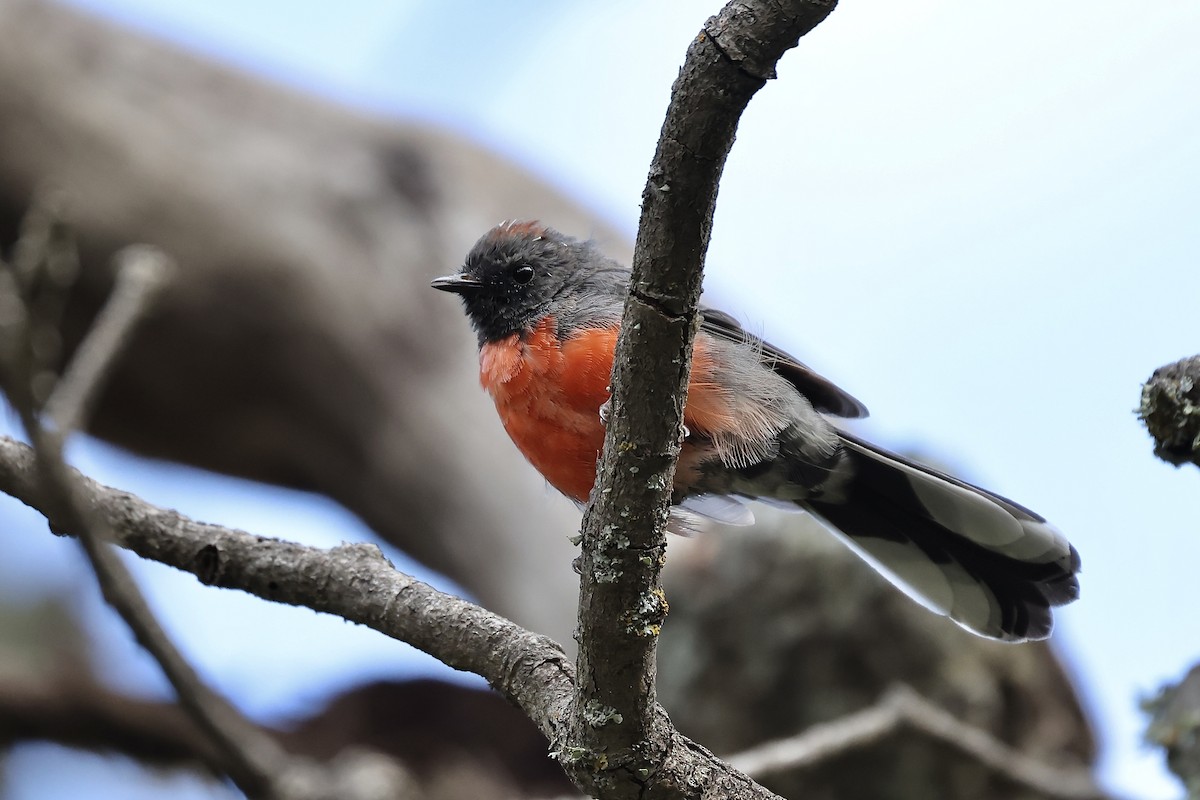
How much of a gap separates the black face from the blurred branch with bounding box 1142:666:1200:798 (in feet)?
8.63

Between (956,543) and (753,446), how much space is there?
974 mm

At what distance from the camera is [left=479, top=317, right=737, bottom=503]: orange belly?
413cm

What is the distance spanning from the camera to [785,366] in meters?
4.57

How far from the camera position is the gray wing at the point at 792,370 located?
14.7 feet

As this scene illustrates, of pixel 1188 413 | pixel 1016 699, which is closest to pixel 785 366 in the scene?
pixel 1188 413

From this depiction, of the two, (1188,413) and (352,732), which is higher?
(1188,413)

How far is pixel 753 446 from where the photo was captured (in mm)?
4309

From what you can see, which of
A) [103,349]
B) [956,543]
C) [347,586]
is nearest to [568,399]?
[347,586]

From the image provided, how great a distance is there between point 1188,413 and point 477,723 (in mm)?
5132

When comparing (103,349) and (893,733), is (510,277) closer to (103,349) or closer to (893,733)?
(103,349)

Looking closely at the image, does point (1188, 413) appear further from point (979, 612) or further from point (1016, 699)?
point (1016, 699)

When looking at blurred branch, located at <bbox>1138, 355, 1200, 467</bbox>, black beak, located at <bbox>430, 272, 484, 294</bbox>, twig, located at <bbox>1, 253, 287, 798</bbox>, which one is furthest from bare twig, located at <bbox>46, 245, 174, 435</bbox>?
blurred branch, located at <bbox>1138, 355, 1200, 467</bbox>

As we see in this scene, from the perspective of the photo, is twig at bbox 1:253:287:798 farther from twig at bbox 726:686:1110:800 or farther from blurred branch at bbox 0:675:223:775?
blurred branch at bbox 0:675:223:775

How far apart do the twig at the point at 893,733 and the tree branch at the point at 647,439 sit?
210 cm
